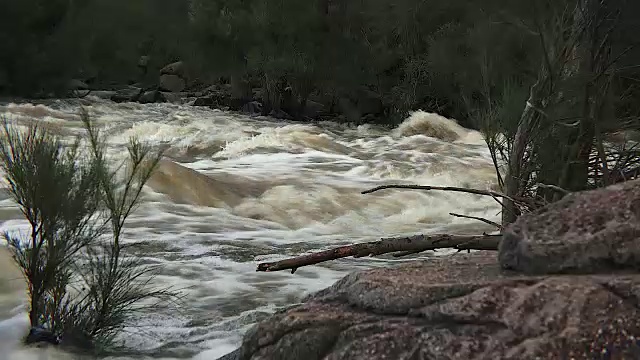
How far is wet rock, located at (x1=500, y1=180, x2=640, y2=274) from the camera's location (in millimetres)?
1701

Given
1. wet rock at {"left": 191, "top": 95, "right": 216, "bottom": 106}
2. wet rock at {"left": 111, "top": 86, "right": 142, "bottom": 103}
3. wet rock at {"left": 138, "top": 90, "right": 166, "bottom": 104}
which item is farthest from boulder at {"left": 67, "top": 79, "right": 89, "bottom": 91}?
wet rock at {"left": 191, "top": 95, "right": 216, "bottom": 106}

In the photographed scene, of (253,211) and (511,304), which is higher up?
(253,211)

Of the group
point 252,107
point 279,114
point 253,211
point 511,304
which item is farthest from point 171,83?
point 511,304

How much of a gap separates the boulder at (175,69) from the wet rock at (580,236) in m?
24.8

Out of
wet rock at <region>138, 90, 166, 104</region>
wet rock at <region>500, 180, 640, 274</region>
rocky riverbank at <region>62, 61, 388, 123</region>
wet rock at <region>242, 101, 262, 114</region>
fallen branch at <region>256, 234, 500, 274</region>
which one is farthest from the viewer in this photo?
wet rock at <region>138, 90, 166, 104</region>

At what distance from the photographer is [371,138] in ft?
46.8

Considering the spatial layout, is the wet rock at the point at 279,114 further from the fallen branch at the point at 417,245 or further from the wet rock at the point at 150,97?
the fallen branch at the point at 417,245

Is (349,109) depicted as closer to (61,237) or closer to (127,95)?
(127,95)

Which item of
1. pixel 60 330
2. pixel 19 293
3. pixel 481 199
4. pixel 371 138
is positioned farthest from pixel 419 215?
pixel 371 138

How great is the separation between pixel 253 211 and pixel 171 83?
19.7m

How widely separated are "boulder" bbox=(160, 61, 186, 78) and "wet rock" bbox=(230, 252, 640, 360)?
2472cm

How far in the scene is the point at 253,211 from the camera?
6.58m

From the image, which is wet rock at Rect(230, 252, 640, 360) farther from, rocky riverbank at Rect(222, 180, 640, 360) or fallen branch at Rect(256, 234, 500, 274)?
fallen branch at Rect(256, 234, 500, 274)

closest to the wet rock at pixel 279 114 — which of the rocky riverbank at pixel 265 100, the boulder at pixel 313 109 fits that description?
the rocky riverbank at pixel 265 100
